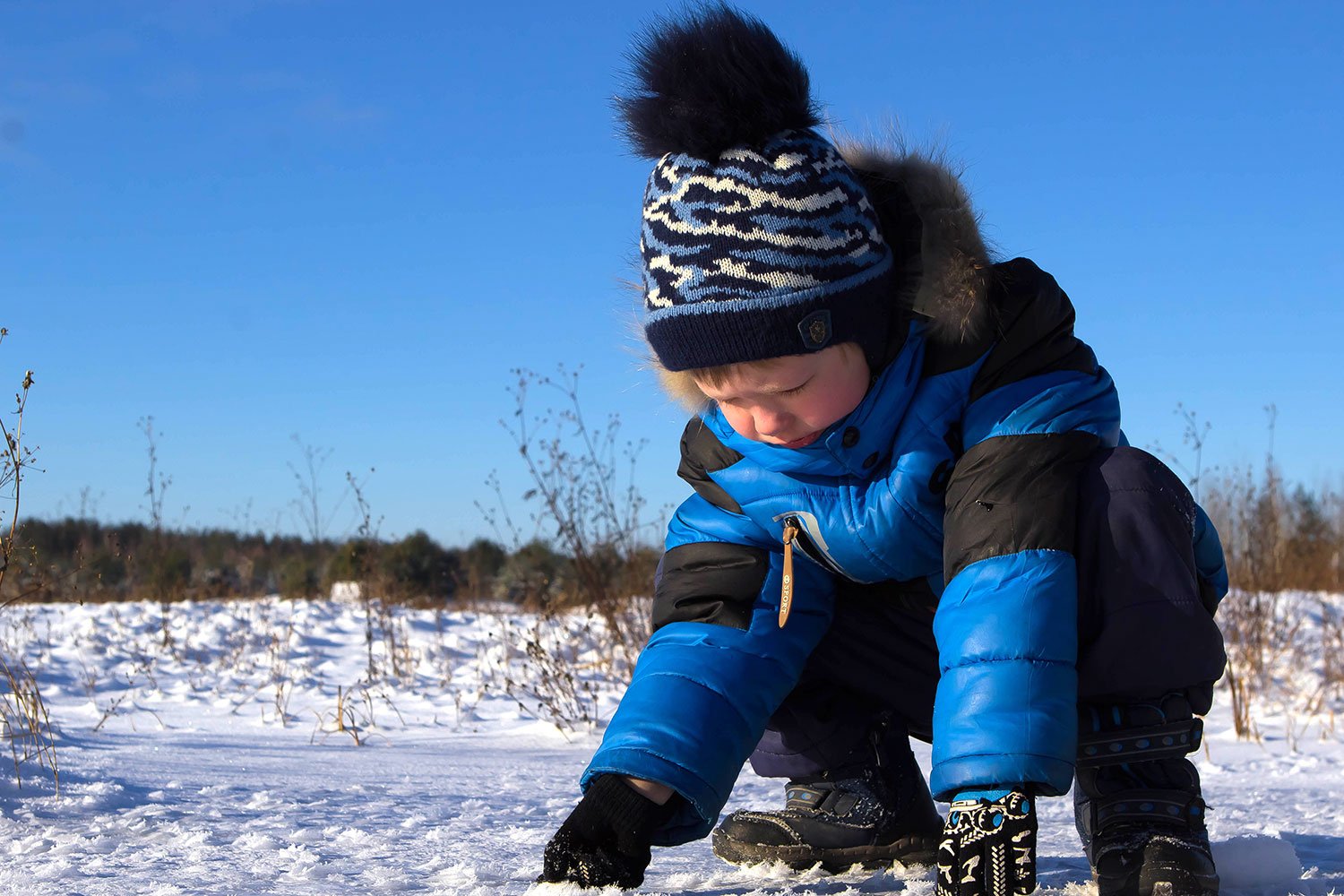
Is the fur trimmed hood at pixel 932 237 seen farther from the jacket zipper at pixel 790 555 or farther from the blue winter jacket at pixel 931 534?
the jacket zipper at pixel 790 555

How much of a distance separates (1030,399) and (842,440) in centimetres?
26

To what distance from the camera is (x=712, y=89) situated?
1542 millimetres

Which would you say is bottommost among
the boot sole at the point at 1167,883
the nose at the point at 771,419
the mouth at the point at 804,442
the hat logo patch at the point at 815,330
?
the boot sole at the point at 1167,883

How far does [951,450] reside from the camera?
1.50m

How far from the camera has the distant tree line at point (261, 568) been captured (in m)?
3.60

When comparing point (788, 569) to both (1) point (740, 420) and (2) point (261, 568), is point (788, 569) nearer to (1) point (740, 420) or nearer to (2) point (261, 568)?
(1) point (740, 420)

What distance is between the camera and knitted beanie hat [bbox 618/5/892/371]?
1470 mm

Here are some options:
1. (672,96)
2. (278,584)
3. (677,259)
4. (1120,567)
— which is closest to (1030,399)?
(1120,567)

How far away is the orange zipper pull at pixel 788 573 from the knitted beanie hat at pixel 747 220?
280 mm

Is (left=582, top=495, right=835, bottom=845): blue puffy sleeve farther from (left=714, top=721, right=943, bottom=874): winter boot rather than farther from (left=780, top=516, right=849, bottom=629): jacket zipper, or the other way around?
(left=714, top=721, right=943, bottom=874): winter boot

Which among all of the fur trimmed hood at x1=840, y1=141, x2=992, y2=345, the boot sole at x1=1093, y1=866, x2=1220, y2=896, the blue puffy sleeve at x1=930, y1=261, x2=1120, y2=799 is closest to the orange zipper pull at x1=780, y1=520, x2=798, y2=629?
the blue puffy sleeve at x1=930, y1=261, x2=1120, y2=799

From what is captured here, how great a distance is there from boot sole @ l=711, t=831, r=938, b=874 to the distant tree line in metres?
1.35

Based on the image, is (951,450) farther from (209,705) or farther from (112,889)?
(209,705)

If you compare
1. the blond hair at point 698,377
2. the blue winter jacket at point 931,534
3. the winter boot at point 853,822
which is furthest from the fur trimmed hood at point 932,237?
the winter boot at point 853,822
